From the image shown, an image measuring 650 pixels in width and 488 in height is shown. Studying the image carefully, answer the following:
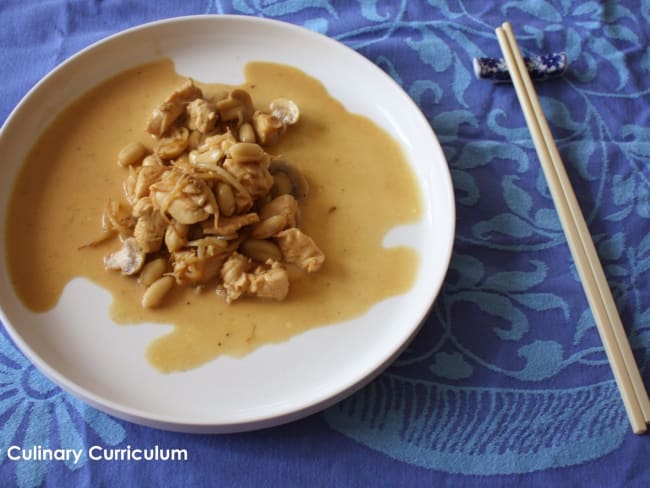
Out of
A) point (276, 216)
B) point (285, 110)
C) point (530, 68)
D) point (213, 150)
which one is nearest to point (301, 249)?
point (276, 216)

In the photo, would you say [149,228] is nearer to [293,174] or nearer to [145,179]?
[145,179]

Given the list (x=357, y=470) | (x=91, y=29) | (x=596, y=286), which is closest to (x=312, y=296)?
(x=357, y=470)

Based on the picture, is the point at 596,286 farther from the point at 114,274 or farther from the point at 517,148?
the point at 114,274

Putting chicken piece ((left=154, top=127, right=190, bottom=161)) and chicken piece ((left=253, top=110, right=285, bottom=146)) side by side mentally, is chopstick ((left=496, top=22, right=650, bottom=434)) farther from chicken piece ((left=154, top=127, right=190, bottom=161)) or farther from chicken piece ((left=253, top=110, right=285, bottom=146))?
chicken piece ((left=154, top=127, right=190, bottom=161))

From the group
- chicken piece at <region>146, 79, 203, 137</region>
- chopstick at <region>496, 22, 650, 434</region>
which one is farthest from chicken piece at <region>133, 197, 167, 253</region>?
chopstick at <region>496, 22, 650, 434</region>

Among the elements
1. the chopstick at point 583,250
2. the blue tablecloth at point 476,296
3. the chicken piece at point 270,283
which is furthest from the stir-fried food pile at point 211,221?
the chopstick at point 583,250

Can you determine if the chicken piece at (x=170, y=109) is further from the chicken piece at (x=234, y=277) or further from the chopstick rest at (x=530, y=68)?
the chopstick rest at (x=530, y=68)
